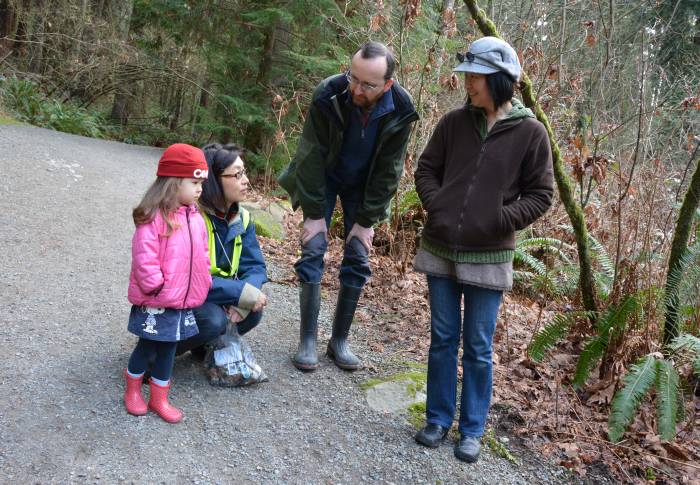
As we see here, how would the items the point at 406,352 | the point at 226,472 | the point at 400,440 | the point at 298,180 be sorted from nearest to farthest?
the point at 226,472 < the point at 400,440 < the point at 298,180 < the point at 406,352

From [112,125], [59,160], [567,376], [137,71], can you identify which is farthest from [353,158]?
[112,125]

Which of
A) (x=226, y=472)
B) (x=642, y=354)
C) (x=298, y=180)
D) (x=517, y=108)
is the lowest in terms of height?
(x=226, y=472)

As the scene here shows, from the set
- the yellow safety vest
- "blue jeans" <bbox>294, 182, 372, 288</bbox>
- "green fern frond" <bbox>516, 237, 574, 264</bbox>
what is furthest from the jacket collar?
"green fern frond" <bbox>516, 237, 574, 264</bbox>

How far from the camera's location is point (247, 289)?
344 centimetres

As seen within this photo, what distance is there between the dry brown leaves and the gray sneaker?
54cm

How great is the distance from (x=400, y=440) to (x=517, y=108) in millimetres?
2026

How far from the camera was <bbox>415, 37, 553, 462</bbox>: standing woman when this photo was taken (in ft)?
9.81

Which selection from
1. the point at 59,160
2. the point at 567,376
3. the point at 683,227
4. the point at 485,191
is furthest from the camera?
the point at 59,160

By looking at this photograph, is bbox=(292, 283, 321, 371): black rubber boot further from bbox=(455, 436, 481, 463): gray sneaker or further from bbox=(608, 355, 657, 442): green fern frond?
bbox=(608, 355, 657, 442): green fern frond

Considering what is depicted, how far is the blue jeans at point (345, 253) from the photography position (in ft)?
12.6

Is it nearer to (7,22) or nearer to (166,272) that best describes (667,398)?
(166,272)

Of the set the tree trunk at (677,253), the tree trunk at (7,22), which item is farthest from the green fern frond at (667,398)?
the tree trunk at (7,22)

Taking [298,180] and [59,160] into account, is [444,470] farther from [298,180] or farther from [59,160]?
[59,160]

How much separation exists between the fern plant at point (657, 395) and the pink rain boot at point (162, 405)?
254 cm
